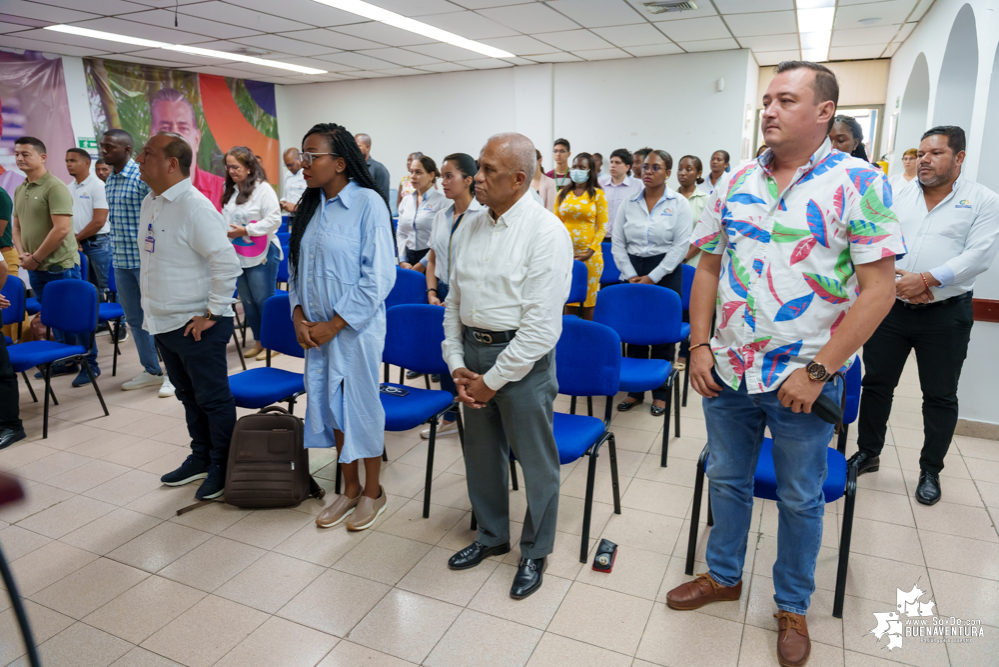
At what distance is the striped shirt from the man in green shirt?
2.70 feet

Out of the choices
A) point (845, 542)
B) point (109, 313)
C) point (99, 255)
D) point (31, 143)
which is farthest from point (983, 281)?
point (99, 255)

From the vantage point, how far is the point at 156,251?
282 cm

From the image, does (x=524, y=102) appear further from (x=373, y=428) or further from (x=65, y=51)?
(x=373, y=428)

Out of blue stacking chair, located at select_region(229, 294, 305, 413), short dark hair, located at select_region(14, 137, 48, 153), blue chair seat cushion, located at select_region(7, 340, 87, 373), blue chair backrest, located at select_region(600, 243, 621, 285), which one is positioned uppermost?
short dark hair, located at select_region(14, 137, 48, 153)

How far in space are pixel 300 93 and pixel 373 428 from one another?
31.4ft

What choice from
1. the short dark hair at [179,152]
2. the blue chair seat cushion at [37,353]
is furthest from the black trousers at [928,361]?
the blue chair seat cushion at [37,353]

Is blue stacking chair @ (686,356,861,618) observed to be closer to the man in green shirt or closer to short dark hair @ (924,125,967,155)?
short dark hair @ (924,125,967,155)

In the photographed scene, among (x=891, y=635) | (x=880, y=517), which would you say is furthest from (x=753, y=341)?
(x=880, y=517)

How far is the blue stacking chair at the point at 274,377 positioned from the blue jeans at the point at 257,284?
5.36ft

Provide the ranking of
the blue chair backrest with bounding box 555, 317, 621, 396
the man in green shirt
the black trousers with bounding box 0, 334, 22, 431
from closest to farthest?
the blue chair backrest with bounding box 555, 317, 621, 396 < the black trousers with bounding box 0, 334, 22, 431 < the man in green shirt

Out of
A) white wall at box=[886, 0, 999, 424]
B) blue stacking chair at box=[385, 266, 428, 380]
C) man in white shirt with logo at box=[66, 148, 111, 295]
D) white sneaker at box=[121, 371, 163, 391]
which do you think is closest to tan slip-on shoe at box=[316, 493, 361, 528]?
blue stacking chair at box=[385, 266, 428, 380]

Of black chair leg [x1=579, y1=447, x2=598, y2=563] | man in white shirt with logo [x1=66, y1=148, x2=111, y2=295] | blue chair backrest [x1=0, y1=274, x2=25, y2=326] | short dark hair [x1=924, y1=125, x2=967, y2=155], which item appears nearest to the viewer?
black chair leg [x1=579, y1=447, x2=598, y2=563]

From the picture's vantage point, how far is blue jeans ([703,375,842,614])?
70.6 inches

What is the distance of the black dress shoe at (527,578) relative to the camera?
7.27 ft
